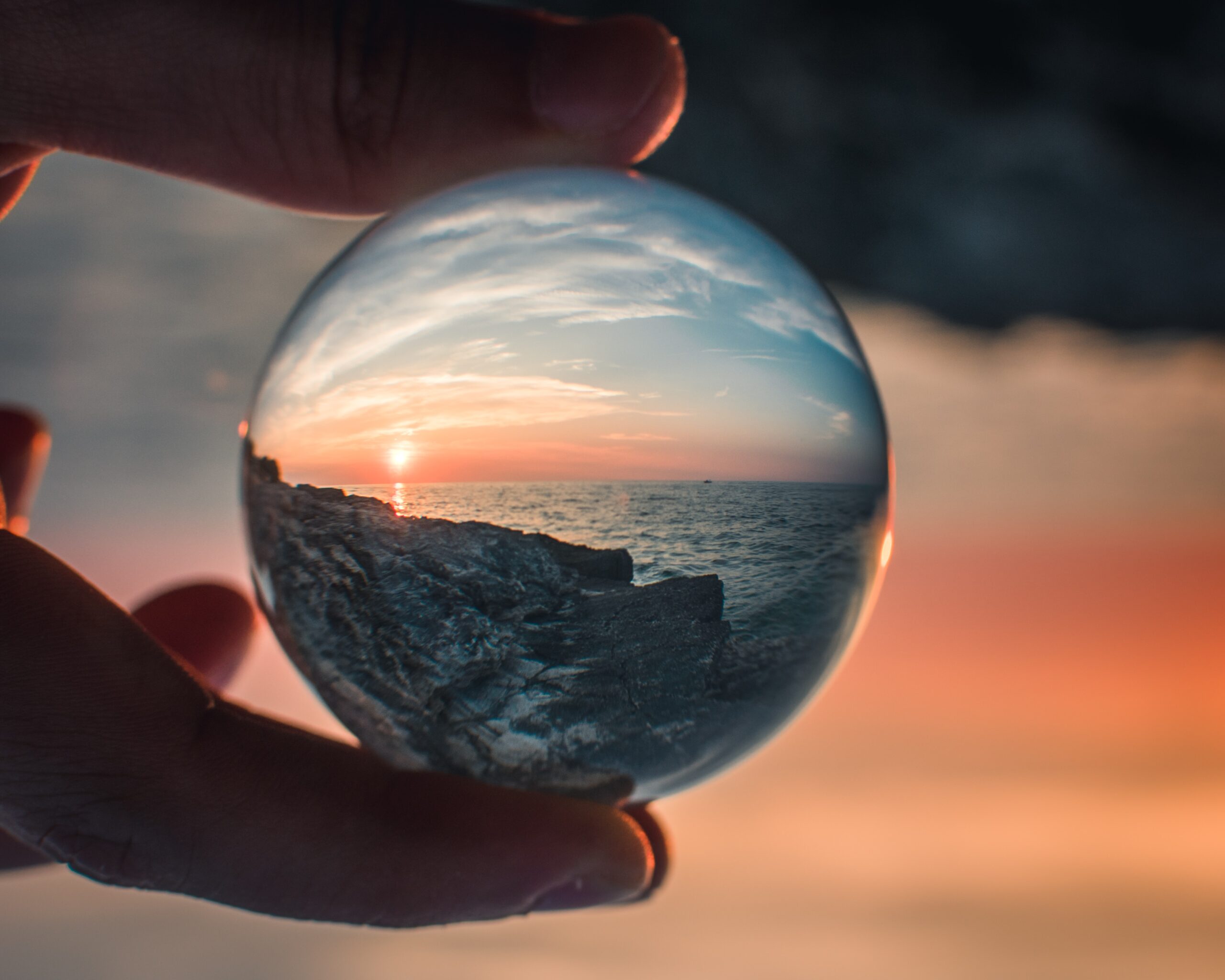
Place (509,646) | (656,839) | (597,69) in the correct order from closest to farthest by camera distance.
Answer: (509,646), (597,69), (656,839)

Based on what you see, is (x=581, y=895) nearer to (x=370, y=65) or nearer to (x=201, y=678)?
(x=201, y=678)

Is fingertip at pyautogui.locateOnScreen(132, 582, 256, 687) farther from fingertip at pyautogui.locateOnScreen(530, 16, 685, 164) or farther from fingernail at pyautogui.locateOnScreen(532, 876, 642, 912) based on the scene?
fingertip at pyautogui.locateOnScreen(530, 16, 685, 164)

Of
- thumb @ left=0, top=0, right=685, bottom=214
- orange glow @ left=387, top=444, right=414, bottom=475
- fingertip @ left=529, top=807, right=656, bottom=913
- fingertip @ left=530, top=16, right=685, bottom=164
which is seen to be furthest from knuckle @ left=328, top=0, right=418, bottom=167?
fingertip @ left=529, top=807, right=656, bottom=913

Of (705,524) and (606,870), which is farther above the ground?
(705,524)

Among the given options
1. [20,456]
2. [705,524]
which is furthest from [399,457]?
[20,456]

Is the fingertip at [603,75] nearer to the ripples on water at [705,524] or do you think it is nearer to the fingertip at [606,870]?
A: the ripples on water at [705,524]

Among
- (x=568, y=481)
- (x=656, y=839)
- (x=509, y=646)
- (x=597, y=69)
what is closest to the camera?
(x=568, y=481)

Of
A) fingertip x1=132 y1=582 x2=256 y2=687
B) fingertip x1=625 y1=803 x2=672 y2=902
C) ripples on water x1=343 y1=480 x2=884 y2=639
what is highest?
ripples on water x1=343 y1=480 x2=884 y2=639
